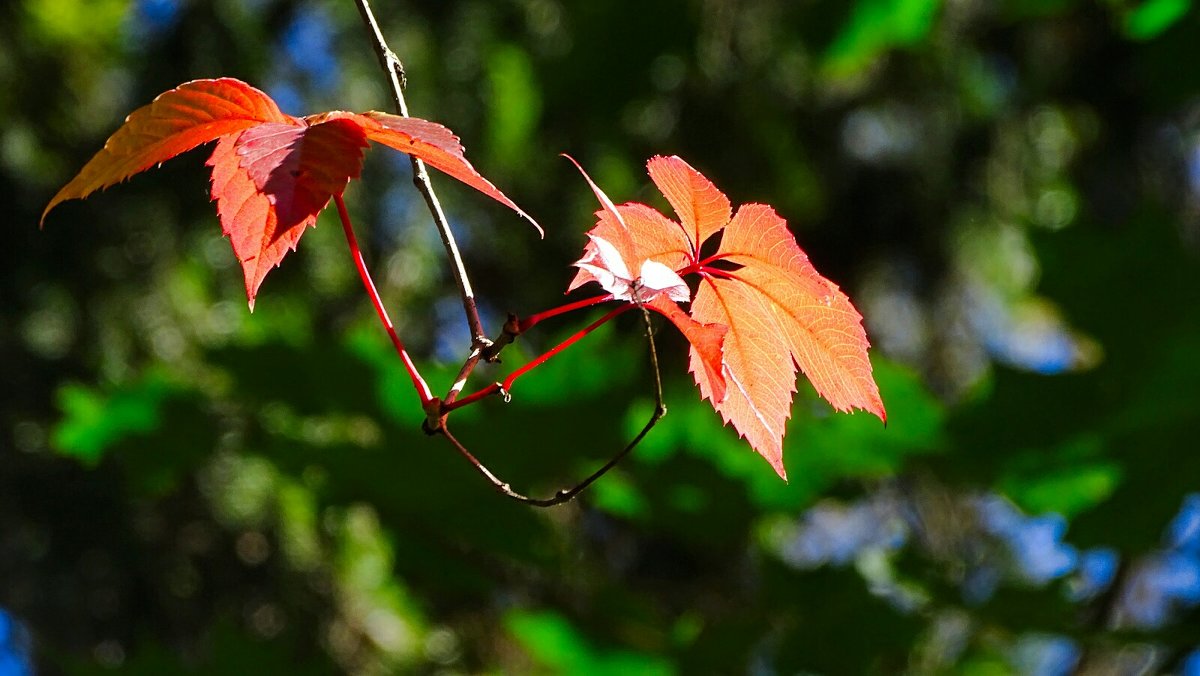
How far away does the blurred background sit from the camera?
140 cm

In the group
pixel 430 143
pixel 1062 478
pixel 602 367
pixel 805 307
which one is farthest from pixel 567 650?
pixel 430 143

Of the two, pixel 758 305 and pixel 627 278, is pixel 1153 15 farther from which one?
pixel 627 278

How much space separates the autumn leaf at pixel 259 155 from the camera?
1.82 feet

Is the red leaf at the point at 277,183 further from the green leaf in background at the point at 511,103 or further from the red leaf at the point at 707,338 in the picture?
the green leaf in background at the point at 511,103

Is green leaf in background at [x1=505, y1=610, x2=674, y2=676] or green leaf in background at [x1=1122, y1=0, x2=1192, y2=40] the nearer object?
green leaf in background at [x1=1122, y1=0, x2=1192, y2=40]

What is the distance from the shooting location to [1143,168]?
8.35ft

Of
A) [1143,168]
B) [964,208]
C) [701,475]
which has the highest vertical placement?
[1143,168]

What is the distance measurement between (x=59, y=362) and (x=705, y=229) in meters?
1.97

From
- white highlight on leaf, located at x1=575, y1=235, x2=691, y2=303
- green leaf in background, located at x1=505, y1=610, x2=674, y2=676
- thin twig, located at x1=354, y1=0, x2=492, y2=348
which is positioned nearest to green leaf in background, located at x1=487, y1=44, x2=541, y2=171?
green leaf in background, located at x1=505, y1=610, x2=674, y2=676

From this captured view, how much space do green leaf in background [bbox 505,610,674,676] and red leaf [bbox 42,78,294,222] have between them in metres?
1.08

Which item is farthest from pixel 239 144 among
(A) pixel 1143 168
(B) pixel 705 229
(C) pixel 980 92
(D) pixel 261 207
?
(A) pixel 1143 168

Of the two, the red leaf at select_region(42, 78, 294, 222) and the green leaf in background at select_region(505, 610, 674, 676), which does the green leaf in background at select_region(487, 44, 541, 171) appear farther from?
the red leaf at select_region(42, 78, 294, 222)

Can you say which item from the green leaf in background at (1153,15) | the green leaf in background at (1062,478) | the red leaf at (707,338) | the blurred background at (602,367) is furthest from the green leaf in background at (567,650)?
the red leaf at (707,338)

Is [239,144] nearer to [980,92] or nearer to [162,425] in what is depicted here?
[162,425]
